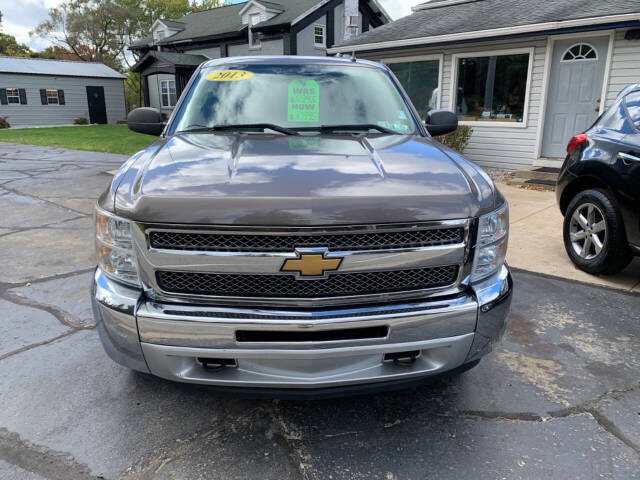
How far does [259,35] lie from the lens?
26.3 m

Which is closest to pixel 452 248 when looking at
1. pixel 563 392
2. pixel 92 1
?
pixel 563 392

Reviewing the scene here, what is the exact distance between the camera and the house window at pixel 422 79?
1183 centimetres

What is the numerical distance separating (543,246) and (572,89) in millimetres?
5933

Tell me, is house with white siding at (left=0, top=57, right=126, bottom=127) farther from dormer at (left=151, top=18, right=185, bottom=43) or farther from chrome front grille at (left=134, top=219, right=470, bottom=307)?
chrome front grille at (left=134, top=219, right=470, bottom=307)

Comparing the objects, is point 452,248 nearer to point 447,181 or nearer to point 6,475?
point 447,181

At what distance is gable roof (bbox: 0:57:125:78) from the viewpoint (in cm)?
3150

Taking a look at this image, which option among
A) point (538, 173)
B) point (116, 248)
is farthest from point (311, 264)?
point (538, 173)

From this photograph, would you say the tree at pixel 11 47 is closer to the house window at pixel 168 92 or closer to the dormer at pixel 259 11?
the house window at pixel 168 92

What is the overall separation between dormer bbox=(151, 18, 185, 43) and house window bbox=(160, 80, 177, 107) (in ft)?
13.6

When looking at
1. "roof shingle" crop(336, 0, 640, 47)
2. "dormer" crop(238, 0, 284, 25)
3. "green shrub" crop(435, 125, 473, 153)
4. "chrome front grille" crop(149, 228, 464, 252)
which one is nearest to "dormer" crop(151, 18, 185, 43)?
"dormer" crop(238, 0, 284, 25)

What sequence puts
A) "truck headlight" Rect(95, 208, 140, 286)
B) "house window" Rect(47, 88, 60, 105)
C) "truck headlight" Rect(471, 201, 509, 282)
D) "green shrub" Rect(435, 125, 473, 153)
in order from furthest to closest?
"house window" Rect(47, 88, 60, 105)
"green shrub" Rect(435, 125, 473, 153)
"truck headlight" Rect(471, 201, 509, 282)
"truck headlight" Rect(95, 208, 140, 286)

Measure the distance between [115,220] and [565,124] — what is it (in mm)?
10150

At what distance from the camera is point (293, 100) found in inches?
129

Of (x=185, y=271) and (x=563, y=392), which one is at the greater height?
(x=185, y=271)
